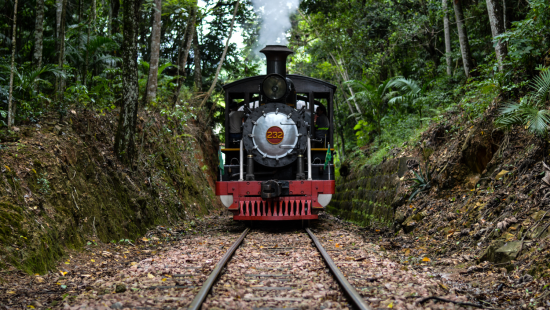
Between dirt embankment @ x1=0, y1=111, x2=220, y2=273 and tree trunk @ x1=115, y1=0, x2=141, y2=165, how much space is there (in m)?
0.53

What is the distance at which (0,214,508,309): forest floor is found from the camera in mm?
3672

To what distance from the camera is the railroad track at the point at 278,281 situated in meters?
3.66

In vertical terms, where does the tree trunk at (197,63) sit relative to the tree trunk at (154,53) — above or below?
above

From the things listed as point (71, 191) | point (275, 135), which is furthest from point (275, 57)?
point (71, 191)

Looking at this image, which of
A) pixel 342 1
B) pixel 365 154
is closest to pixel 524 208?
pixel 365 154

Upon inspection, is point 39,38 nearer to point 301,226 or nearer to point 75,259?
point 75,259

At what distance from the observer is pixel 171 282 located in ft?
14.2

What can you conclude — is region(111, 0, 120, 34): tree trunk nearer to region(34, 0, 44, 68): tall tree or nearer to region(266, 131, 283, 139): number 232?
region(34, 0, 44, 68): tall tree

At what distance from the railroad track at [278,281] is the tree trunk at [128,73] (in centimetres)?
321

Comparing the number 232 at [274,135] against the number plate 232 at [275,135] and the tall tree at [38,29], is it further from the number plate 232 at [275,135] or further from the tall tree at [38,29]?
the tall tree at [38,29]

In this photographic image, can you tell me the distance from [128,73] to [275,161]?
3.25 meters

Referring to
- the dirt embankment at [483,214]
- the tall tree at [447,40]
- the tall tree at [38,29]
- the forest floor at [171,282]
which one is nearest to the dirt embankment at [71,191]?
the forest floor at [171,282]

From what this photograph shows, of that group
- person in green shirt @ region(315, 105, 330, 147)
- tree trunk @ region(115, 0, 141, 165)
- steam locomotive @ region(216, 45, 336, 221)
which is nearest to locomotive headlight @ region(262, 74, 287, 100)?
steam locomotive @ region(216, 45, 336, 221)

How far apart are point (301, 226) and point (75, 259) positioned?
522 cm
